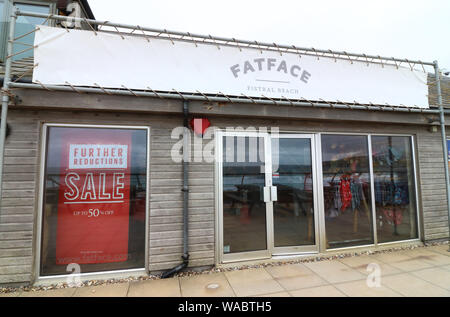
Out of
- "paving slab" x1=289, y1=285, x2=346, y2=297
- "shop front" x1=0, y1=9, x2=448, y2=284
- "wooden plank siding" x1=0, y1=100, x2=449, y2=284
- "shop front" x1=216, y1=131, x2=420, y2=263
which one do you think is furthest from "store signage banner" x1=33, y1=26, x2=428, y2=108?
"paving slab" x1=289, y1=285, x2=346, y2=297

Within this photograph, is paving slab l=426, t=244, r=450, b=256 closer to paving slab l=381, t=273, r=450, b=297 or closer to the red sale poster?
paving slab l=381, t=273, r=450, b=297

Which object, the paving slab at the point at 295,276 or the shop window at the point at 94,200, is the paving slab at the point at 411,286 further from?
the shop window at the point at 94,200

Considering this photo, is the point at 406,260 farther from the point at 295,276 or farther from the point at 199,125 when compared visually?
the point at 199,125

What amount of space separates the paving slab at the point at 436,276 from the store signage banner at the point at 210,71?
258cm

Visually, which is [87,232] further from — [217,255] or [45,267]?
[217,255]

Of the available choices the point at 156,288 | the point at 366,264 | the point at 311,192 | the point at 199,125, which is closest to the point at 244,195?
the point at 311,192

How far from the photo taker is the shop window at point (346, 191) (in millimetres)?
3859

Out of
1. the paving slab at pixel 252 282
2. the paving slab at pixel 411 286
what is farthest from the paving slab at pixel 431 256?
the paving slab at pixel 252 282

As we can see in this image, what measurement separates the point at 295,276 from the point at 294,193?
1.28m

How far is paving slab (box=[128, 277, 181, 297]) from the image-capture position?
258 centimetres

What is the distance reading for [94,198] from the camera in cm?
304

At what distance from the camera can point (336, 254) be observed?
12.1ft

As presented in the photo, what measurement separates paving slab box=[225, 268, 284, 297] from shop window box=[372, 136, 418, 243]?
2505 mm

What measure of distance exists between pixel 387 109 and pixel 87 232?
4964 millimetres
